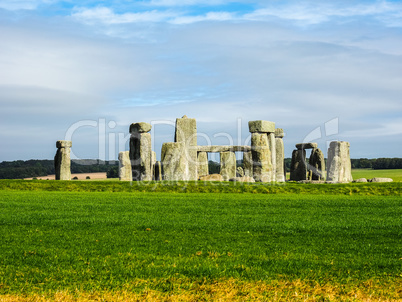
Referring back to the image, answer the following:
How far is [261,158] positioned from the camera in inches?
959

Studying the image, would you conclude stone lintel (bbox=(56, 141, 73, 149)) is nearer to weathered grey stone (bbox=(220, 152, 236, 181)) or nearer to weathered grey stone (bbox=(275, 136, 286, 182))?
weathered grey stone (bbox=(220, 152, 236, 181))

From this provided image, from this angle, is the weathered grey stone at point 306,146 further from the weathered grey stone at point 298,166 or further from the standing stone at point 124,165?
the standing stone at point 124,165

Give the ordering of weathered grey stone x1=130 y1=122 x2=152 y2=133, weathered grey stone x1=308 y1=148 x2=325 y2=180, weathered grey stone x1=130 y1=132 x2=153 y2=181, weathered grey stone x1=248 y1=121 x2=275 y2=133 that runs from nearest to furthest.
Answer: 1. weathered grey stone x1=248 y1=121 x2=275 y2=133
2. weathered grey stone x1=130 y1=132 x2=153 y2=181
3. weathered grey stone x1=130 y1=122 x2=152 y2=133
4. weathered grey stone x1=308 y1=148 x2=325 y2=180

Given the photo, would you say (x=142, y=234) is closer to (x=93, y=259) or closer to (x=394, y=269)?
(x=93, y=259)

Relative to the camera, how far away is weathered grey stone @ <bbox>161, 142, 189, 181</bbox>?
81.9ft

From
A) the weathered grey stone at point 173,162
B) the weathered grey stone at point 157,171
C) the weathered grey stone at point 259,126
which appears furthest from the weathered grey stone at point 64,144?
the weathered grey stone at point 259,126

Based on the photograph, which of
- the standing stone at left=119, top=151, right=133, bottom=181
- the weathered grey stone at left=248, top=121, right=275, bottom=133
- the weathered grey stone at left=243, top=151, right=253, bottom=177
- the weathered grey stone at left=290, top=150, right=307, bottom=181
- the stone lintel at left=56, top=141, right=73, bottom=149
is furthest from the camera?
the weathered grey stone at left=290, top=150, right=307, bottom=181

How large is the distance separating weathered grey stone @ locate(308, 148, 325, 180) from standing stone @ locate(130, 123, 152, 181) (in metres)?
12.3

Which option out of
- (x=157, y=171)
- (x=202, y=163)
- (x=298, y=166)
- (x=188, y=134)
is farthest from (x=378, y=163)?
(x=157, y=171)

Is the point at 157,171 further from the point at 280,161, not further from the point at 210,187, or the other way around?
the point at 280,161

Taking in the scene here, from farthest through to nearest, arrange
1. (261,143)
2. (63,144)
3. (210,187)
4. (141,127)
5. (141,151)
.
Answer: (63,144) < (141,127) < (141,151) < (261,143) < (210,187)

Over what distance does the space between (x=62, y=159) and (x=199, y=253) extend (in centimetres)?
2348

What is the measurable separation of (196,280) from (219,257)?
118 cm

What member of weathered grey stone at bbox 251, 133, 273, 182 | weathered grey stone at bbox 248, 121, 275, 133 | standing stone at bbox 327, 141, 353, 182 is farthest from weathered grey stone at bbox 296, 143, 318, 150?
weathered grey stone at bbox 251, 133, 273, 182
